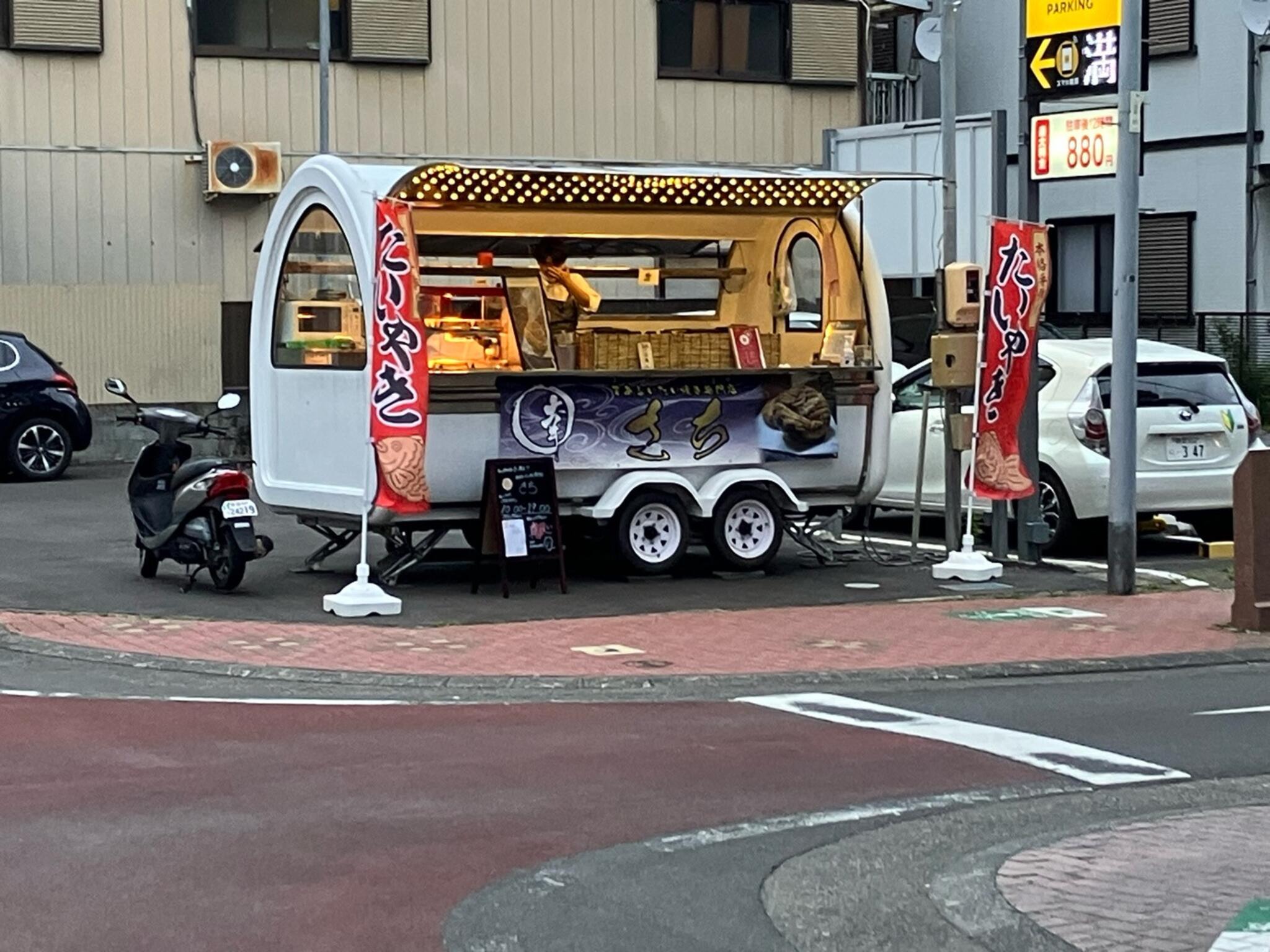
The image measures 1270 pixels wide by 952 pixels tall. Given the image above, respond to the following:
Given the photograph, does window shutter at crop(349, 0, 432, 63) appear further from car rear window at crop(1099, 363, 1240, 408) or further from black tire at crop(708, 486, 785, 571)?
black tire at crop(708, 486, 785, 571)

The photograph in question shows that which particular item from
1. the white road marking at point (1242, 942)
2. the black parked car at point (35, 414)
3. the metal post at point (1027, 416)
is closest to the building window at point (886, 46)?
the black parked car at point (35, 414)

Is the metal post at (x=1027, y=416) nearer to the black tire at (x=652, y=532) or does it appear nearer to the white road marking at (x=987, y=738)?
the black tire at (x=652, y=532)

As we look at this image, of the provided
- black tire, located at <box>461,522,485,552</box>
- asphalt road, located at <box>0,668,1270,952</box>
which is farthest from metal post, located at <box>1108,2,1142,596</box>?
black tire, located at <box>461,522,485,552</box>

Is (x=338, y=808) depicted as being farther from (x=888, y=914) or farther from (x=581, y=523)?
(x=581, y=523)

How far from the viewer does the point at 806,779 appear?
8773 millimetres

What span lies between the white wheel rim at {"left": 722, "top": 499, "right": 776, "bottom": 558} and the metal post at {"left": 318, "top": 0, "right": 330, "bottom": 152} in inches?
507

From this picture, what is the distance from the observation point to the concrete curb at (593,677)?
36.6 ft

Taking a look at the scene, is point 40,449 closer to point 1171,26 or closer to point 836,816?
point 1171,26

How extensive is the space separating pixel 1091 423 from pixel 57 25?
15198mm

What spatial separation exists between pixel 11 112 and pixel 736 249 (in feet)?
42.0

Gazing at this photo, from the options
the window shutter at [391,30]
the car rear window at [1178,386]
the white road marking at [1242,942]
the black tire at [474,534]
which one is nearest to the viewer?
the white road marking at [1242,942]

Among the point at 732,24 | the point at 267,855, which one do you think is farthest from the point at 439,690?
the point at 732,24

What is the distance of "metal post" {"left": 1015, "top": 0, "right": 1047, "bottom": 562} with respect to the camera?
52.6 ft

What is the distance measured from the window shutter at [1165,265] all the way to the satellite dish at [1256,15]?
3.29 metres
